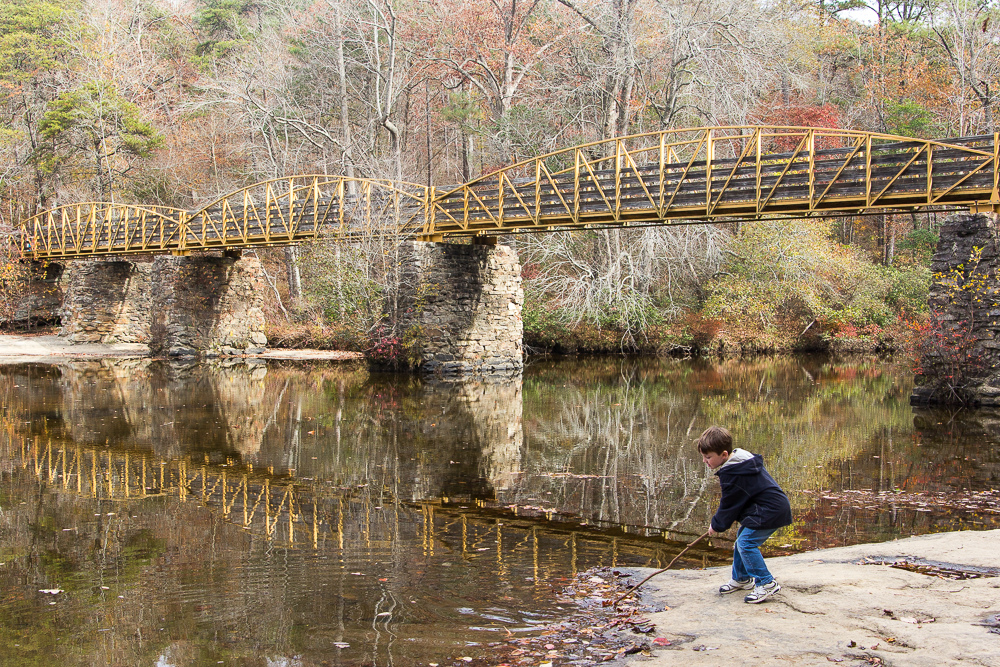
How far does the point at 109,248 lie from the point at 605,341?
17463 millimetres

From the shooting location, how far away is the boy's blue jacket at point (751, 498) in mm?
5371

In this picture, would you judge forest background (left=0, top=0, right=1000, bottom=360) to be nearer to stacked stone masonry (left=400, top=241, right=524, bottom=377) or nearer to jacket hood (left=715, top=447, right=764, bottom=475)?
stacked stone masonry (left=400, top=241, right=524, bottom=377)

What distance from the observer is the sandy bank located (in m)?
26.1

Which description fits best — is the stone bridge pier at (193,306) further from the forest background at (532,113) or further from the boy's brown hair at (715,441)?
the boy's brown hair at (715,441)

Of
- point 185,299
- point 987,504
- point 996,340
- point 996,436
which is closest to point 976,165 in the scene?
point 996,340

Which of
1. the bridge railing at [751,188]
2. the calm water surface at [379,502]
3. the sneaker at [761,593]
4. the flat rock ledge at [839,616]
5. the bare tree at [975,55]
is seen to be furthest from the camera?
the bare tree at [975,55]

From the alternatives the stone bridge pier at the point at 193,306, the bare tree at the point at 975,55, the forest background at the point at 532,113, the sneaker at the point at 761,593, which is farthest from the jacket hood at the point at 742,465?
the bare tree at the point at 975,55

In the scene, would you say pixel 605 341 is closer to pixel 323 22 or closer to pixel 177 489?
pixel 323 22

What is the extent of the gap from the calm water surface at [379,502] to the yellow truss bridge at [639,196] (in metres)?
3.99

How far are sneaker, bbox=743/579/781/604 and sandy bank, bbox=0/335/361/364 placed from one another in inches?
858

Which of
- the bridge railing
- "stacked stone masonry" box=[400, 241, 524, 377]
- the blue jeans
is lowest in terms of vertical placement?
the blue jeans

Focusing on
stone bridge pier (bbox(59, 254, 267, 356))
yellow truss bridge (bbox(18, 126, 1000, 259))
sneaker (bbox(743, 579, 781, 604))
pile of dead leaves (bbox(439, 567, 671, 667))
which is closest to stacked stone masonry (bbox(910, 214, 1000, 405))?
yellow truss bridge (bbox(18, 126, 1000, 259))

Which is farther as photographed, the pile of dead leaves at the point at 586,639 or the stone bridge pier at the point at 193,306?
the stone bridge pier at the point at 193,306

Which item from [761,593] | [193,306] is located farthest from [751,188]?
[193,306]
